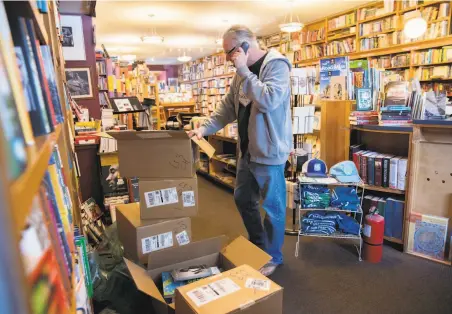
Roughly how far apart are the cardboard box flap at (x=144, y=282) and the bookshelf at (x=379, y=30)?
5530 mm

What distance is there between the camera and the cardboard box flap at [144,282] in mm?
1342

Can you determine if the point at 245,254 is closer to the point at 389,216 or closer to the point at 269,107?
the point at 269,107

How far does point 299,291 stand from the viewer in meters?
1.95

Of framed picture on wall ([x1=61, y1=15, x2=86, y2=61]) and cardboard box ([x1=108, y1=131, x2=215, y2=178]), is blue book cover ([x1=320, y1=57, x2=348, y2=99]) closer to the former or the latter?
cardboard box ([x1=108, y1=131, x2=215, y2=178])

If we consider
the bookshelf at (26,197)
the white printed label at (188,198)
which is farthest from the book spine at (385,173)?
the bookshelf at (26,197)

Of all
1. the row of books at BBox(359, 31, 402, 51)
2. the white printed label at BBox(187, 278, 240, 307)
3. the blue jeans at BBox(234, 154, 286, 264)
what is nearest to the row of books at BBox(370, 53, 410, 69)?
the row of books at BBox(359, 31, 402, 51)

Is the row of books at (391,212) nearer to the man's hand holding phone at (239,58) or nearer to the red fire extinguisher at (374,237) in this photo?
the red fire extinguisher at (374,237)

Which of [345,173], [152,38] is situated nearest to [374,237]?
[345,173]

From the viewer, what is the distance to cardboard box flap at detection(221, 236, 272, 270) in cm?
160

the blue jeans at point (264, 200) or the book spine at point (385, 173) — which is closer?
the blue jeans at point (264, 200)

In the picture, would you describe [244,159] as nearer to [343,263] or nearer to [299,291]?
[299,291]

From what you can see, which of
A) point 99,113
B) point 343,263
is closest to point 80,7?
point 99,113

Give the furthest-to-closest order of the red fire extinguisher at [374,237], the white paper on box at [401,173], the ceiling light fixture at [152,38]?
the ceiling light fixture at [152,38] → the white paper on box at [401,173] → the red fire extinguisher at [374,237]

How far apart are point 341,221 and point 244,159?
2.99ft
